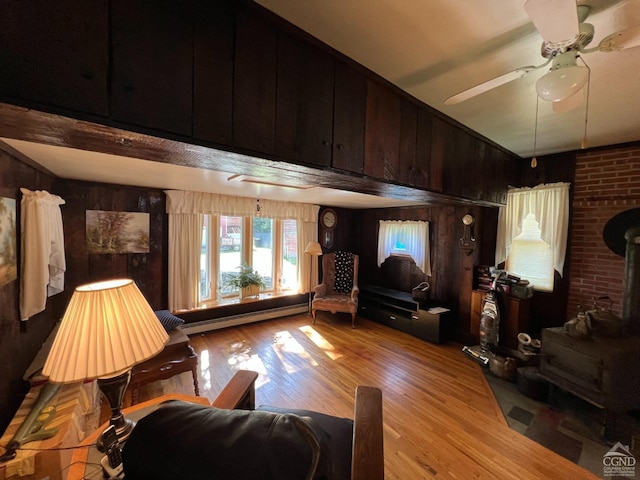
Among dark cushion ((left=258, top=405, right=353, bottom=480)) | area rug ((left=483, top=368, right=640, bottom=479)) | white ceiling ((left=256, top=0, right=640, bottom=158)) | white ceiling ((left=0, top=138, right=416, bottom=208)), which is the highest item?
white ceiling ((left=256, top=0, right=640, bottom=158))

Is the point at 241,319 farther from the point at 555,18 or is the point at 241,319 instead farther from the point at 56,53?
the point at 555,18

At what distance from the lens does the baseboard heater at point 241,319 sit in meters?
3.68

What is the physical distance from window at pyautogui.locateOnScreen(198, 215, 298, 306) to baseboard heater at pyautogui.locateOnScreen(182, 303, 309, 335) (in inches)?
12.9

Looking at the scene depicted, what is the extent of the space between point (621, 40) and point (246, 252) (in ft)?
13.8

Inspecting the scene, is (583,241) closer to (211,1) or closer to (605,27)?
(605,27)

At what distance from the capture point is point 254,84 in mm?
1021

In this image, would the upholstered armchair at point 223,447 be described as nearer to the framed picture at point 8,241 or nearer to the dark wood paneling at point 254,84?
the dark wood paneling at point 254,84

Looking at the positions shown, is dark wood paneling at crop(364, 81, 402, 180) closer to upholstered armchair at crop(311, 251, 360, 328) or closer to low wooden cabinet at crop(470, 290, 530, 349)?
low wooden cabinet at crop(470, 290, 530, 349)

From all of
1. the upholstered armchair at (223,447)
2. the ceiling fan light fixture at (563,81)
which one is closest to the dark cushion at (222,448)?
the upholstered armchair at (223,447)

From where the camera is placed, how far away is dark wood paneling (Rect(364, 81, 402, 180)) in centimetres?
144

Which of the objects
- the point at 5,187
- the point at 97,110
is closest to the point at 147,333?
the point at 97,110

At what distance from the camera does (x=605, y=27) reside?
1088 millimetres

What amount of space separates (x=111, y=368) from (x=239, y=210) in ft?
11.0

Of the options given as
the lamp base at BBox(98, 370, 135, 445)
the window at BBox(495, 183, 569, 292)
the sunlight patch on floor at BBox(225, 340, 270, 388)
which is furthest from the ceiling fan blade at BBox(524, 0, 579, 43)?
the sunlight patch on floor at BBox(225, 340, 270, 388)
